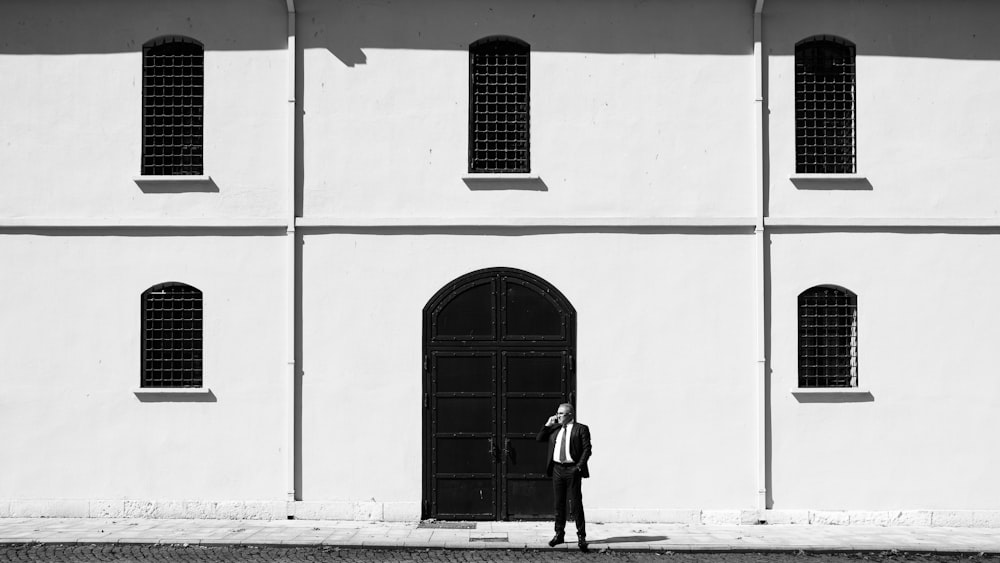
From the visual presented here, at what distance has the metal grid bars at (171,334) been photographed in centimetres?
1598

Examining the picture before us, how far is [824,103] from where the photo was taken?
16.2 m

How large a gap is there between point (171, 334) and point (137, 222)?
64.7 inches

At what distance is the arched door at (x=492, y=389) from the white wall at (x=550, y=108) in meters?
1.21

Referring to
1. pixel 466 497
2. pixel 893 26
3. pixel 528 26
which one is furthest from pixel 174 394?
pixel 893 26

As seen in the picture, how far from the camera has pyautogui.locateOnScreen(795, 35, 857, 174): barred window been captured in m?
16.2

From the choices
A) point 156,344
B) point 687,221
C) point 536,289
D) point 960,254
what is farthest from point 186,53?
point 960,254

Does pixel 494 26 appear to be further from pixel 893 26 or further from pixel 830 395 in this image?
pixel 830 395

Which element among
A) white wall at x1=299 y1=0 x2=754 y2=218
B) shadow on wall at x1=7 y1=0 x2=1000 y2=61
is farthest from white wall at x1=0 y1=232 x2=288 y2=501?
shadow on wall at x1=7 y1=0 x2=1000 y2=61

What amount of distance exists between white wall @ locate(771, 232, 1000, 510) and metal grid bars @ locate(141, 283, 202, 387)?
8128 millimetres

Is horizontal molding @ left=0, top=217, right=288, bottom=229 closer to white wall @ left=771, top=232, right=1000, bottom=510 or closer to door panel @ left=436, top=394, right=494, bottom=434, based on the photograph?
door panel @ left=436, top=394, right=494, bottom=434

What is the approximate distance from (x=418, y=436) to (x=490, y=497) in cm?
131

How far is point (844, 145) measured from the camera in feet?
53.2

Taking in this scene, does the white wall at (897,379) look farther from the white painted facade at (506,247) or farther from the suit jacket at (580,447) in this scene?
the suit jacket at (580,447)

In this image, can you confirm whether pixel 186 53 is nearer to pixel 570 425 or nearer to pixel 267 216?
pixel 267 216
